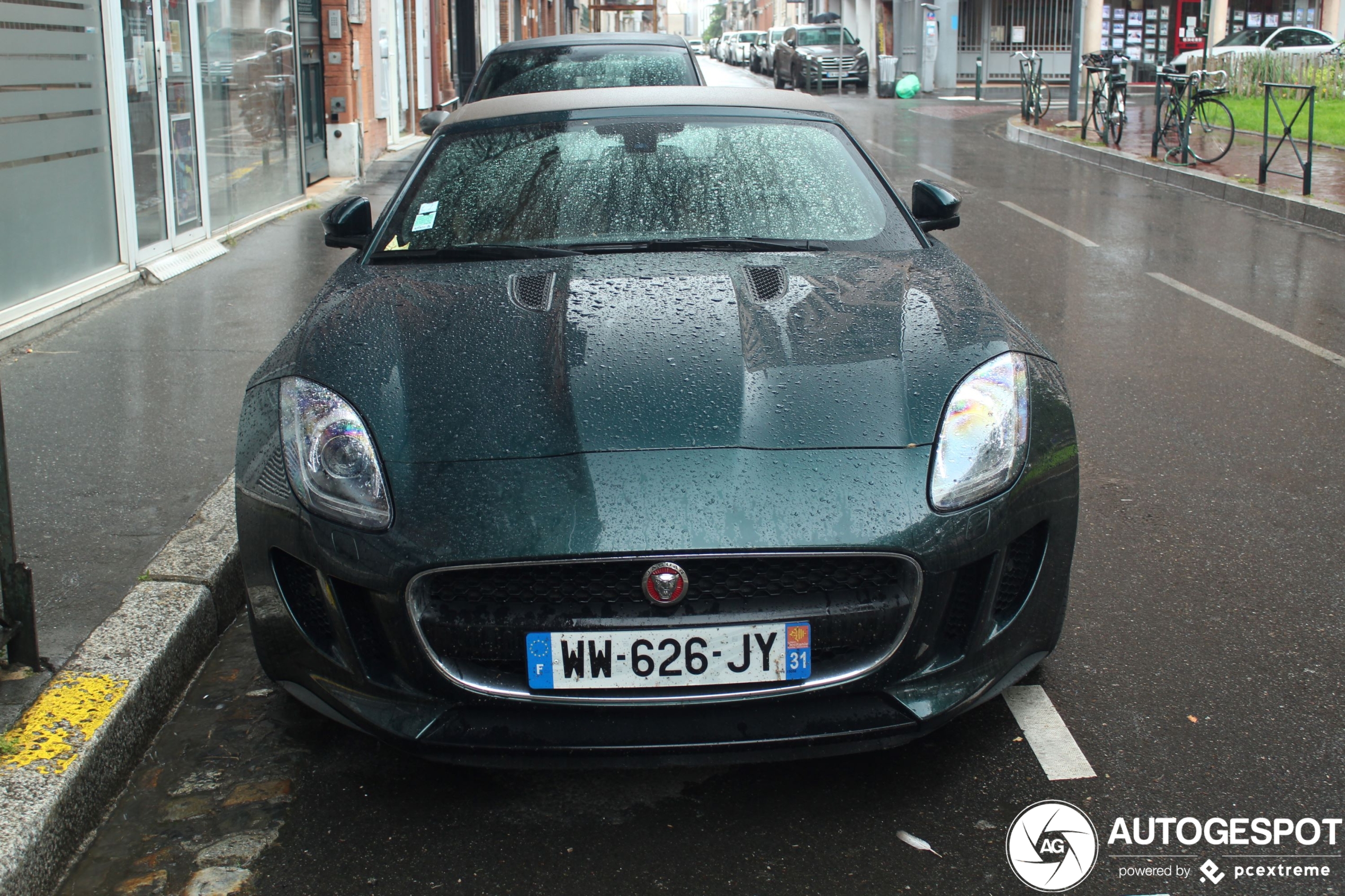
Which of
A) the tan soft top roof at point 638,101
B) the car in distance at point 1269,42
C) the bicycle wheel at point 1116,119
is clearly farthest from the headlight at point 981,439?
the car in distance at point 1269,42

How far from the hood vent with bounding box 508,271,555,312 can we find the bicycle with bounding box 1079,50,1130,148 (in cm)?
1603

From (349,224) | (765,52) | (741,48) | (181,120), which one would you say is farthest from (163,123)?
(741,48)

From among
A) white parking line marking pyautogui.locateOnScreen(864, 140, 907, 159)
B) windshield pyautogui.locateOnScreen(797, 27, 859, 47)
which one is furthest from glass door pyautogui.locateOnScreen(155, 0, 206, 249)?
windshield pyautogui.locateOnScreen(797, 27, 859, 47)

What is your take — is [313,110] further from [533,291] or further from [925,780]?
[925,780]

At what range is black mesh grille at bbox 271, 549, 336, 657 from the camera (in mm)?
2609

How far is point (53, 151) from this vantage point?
689cm

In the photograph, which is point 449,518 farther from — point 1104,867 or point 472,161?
point 472,161

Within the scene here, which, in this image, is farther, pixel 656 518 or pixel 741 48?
pixel 741 48

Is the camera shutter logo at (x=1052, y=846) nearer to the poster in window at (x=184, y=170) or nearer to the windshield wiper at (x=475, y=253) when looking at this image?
the windshield wiper at (x=475, y=253)

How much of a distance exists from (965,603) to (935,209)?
1945mm

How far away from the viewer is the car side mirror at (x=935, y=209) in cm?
416

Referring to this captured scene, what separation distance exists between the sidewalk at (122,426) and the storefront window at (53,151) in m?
0.32

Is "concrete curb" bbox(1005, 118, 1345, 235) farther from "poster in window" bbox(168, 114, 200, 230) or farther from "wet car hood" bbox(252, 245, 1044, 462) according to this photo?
"wet car hood" bbox(252, 245, 1044, 462)

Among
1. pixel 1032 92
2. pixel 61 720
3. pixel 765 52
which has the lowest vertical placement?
pixel 61 720
